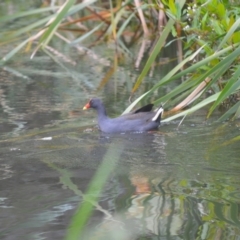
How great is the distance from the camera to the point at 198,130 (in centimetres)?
688

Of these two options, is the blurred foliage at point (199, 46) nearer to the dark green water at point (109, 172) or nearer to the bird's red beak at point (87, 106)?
the dark green water at point (109, 172)

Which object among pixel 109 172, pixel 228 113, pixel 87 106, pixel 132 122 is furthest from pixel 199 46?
pixel 109 172

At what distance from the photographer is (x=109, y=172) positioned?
222 cm

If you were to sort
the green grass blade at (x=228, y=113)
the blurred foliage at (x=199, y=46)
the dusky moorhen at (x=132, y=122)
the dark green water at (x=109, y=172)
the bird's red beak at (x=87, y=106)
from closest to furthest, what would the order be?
1. the dark green water at (x=109, y=172)
2. the blurred foliage at (x=199, y=46)
3. the green grass blade at (x=228, y=113)
4. the dusky moorhen at (x=132, y=122)
5. the bird's red beak at (x=87, y=106)

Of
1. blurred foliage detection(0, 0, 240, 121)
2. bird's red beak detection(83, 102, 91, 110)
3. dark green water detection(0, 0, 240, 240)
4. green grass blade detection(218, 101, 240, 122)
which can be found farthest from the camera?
bird's red beak detection(83, 102, 91, 110)

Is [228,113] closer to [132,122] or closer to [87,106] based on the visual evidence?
[132,122]

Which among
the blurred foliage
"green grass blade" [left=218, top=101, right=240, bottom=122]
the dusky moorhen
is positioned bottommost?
the dusky moorhen

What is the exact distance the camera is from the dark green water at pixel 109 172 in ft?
13.6

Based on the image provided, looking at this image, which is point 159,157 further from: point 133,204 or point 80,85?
point 80,85

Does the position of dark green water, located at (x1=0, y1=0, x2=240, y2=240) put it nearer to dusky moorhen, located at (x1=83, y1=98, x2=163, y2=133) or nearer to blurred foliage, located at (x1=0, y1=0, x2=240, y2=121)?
dusky moorhen, located at (x1=83, y1=98, x2=163, y2=133)

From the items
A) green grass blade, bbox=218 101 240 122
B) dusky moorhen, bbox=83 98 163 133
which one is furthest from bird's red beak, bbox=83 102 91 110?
green grass blade, bbox=218 101 240 122

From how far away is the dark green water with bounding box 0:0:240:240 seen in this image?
Result: 13.6 ft

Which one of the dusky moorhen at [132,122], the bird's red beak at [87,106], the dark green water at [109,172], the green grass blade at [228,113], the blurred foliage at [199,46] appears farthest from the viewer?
the bird's red beak at [87,106]

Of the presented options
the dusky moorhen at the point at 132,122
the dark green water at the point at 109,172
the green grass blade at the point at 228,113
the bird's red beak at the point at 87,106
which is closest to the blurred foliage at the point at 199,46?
the green grass blade at the point at 228,113
